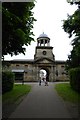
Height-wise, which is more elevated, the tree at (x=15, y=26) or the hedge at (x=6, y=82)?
the tree at (x=15, y=26)

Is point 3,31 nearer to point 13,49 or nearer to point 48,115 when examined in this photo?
point 13,49

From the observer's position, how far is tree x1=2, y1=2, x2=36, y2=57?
17.4 metres

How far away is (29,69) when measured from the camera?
7138 centimetres

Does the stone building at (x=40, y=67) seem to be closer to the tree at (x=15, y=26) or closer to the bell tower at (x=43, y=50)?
the bell tower at (x=43, y=50)

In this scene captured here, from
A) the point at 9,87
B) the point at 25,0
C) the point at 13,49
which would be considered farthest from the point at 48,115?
the point at 9,87

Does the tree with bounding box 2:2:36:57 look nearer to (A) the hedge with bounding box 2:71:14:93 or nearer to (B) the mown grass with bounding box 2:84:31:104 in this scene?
(B) the mown grass with bounding box 2:84:31:104

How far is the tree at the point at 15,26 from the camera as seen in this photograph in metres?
17.4

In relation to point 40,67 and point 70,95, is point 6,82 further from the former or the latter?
point 40,67

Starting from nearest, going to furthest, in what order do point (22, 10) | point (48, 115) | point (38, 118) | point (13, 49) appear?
point (38, 118)
point (48, 115)
point (22, 10)
point (13, 49)

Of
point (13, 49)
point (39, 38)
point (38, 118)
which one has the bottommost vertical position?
point (38, 118)

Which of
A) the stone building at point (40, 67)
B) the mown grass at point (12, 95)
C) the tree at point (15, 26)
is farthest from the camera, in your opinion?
the stone building at point (40, 67)

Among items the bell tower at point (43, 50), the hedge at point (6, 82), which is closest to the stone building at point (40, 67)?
the bell tower at point (43, 50)

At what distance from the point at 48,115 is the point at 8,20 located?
22.7ft

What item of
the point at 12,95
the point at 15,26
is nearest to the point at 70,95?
the point at 12,95
